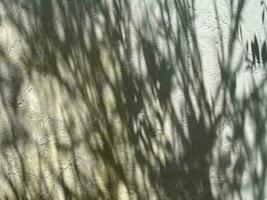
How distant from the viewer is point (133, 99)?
4.44 metres

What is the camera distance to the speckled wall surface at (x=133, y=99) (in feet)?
14.3

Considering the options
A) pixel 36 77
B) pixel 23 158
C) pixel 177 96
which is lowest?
pixel 23 158

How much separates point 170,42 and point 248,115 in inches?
33.9

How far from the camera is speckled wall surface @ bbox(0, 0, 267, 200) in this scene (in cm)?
437

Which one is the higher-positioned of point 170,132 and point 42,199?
point 170,132

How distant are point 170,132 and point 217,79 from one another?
1.86ft

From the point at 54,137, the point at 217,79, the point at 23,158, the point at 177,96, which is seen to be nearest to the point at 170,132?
the point at 177,96

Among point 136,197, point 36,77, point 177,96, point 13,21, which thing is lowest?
point 136,197

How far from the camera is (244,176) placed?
4.54 metres

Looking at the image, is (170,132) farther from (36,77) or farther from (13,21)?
(13,21)

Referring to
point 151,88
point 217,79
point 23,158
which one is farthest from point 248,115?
point 23,158

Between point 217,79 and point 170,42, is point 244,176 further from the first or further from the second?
point 170,42

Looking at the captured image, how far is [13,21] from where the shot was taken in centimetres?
437

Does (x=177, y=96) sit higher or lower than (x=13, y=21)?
lower
